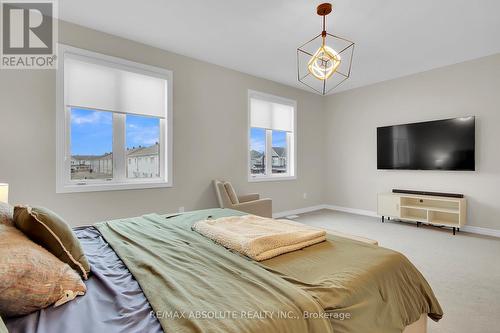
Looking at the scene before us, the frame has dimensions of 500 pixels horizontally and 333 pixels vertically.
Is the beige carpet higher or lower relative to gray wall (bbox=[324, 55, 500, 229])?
lower

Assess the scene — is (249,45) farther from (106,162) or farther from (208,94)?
(106,162)

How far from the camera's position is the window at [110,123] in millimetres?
3068

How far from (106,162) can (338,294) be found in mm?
3352

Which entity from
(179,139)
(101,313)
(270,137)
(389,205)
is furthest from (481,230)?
(101,313)

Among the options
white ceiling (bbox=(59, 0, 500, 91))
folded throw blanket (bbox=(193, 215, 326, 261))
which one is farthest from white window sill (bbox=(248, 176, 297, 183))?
folded throw blanket (bbox=(193, 215, 326, 261))

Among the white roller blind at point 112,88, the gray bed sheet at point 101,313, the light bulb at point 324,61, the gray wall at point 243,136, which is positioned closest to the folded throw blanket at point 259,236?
the gray bed sheet at point 101,313

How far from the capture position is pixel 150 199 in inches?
143

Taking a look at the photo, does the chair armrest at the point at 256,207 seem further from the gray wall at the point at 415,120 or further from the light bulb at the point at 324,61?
the gray wall at the point at 415,120

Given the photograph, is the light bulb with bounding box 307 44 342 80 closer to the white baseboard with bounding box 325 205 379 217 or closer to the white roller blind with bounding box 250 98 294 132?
the white roller blind with bounding box 250 98 294 132

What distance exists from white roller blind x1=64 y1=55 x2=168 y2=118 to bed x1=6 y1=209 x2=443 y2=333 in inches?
88.5

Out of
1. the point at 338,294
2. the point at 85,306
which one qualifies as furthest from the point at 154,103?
the point at 338,294

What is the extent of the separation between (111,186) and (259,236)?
8.55ft

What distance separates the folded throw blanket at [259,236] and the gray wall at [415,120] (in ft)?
13.2

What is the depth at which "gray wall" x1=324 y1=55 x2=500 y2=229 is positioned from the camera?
3.99 m
